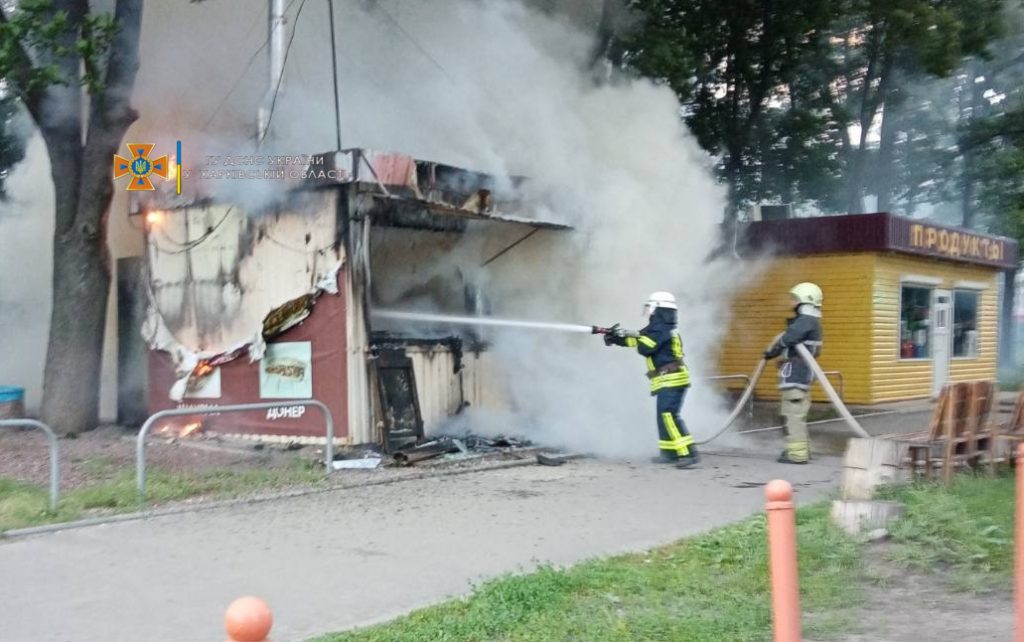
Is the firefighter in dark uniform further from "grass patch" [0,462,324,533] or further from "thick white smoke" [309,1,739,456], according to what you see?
"grass patch" [0,462,324,533]

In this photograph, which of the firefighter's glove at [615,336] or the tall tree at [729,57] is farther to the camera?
the tall tree at [729,57]

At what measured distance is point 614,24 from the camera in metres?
14.4

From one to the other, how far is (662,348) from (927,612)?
5.01 meters

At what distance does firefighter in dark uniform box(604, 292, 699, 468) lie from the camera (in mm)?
9523

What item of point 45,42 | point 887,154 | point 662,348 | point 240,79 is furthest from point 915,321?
point 45,42

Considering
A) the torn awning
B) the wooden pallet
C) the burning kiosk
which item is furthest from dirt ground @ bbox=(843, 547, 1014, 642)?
the torn awning

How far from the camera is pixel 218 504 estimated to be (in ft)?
24.4

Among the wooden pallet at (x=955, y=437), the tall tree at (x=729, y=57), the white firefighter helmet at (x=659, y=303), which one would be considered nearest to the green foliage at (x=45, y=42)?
the white firefighter helmet at (x=659, y=303)

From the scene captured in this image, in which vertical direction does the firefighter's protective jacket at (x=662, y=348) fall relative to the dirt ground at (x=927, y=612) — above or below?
above

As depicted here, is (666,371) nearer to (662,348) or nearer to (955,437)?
(662,348)

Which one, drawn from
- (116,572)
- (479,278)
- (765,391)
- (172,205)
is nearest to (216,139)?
(172,205)

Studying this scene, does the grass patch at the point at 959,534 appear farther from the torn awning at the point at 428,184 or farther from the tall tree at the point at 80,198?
the tall tree at the point at 80,198

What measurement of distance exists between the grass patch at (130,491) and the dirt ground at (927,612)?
16.1ft

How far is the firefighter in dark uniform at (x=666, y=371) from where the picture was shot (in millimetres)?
9523
